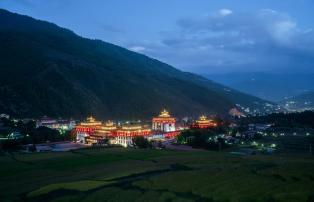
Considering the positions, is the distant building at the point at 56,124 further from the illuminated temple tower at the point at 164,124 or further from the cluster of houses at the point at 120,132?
the illuminated temple tower at the point at 164,124

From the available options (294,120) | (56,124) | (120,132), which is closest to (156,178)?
(120,132)

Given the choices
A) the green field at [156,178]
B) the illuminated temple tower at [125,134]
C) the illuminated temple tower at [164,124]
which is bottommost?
the green field at [156,178]

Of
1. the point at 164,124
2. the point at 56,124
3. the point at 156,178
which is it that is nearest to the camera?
the point at 156,178

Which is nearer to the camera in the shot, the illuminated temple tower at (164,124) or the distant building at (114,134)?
the distant building at (114,134)

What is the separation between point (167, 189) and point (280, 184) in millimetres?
13545

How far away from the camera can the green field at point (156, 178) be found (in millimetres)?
49469

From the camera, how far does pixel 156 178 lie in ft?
192

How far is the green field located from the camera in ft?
162

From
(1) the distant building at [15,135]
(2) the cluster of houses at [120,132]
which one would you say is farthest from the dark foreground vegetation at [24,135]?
(2) the cluster of houses at [120,132]

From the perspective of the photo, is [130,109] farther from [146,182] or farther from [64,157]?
[146,182]

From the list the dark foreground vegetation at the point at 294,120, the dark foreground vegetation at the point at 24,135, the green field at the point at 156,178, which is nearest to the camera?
the green field at the point at 156,178

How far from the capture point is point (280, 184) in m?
52.6

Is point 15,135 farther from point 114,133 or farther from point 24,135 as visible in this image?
point 114,133

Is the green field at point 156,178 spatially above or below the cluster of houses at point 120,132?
below
